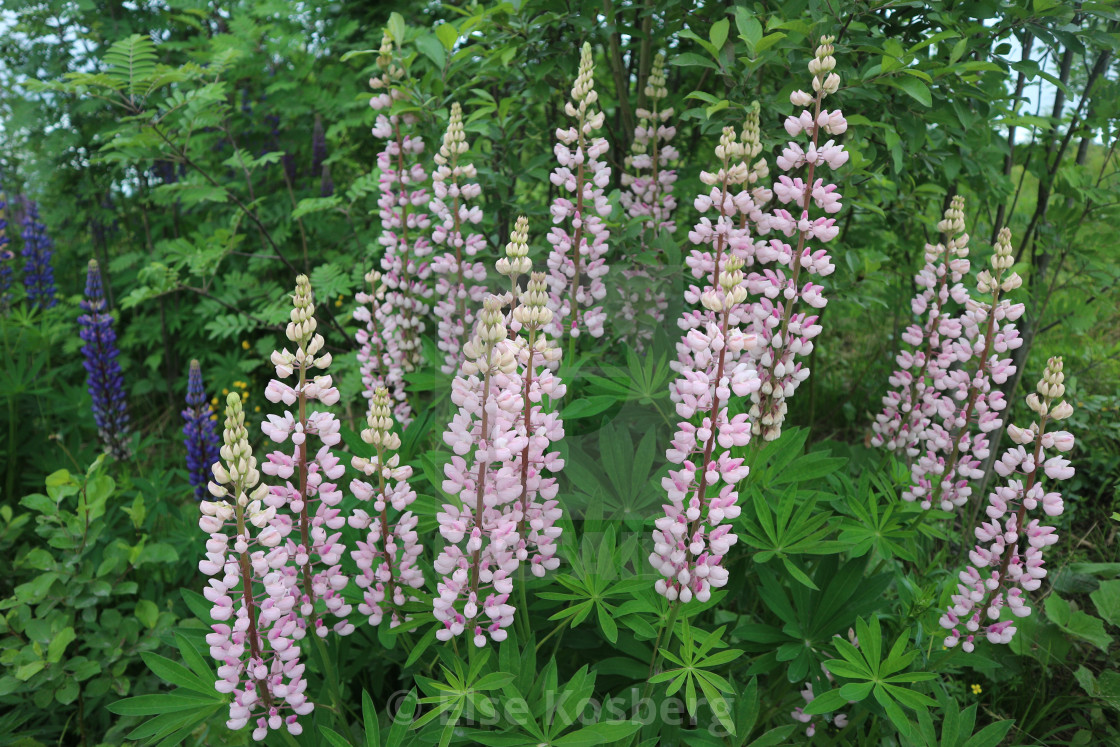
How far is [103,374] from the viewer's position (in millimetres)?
3709

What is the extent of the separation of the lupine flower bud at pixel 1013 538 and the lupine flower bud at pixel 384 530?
140 cm

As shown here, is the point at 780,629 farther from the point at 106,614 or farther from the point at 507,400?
the point at 106,614

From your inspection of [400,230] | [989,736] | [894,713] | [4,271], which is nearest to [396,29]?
[400,230]

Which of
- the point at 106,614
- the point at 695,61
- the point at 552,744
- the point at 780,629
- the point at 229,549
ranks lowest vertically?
the point at 106,614

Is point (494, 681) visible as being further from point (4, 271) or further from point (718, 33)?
point (4, 271)

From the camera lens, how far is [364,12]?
185 inches

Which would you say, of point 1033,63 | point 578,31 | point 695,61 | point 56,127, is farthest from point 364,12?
point 1033,63

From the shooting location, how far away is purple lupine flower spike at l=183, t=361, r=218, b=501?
3201 millimetres

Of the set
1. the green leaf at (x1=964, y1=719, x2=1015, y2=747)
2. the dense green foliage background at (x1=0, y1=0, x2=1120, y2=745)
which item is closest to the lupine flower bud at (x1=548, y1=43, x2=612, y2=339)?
the dense green foliage background at (x1=0, y1=0, x2=1120, y2=745)

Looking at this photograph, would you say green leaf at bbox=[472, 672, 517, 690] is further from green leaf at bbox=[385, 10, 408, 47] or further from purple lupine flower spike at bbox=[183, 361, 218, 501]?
green leaf at bbox=[385, 10, 408, 47]

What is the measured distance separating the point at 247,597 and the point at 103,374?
2.69 m

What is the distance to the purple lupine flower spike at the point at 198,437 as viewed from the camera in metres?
3.20

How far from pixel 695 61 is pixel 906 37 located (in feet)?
3.12

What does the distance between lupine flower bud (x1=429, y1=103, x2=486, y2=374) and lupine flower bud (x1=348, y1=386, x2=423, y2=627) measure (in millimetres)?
915
